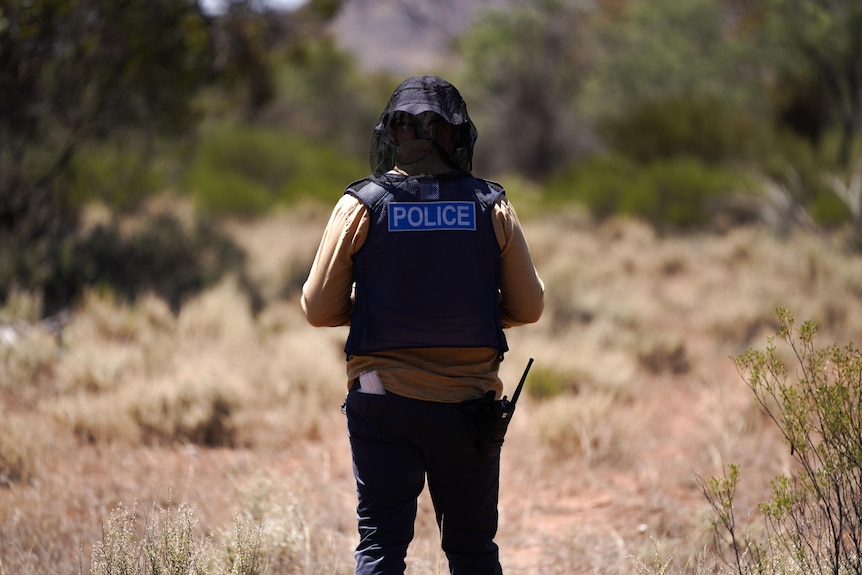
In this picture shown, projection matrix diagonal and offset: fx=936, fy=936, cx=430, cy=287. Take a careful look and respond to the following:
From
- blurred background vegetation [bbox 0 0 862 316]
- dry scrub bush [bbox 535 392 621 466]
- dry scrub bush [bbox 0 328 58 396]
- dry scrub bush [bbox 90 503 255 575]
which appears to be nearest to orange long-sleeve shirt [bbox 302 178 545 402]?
dry scrub bush [bbox 90 503 255 575]

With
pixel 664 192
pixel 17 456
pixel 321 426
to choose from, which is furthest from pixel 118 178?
pixel 17 456


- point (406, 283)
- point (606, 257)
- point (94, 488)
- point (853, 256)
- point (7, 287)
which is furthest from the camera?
point (606, 257)

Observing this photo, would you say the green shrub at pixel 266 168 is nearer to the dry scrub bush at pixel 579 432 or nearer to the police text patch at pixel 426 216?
the dry scrub bush at pixel 579 432

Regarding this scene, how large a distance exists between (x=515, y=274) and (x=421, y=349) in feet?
1.21

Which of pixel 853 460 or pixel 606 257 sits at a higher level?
pixel 606 257

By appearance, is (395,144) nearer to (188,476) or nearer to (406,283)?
(406,283)

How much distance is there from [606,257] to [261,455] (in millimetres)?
8225

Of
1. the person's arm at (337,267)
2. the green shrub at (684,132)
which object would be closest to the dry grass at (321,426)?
the person's arm at (337,267)

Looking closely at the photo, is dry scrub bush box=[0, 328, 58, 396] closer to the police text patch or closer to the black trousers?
the black trousers

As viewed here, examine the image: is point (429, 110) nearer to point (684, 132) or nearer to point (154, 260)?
point (154, 260)

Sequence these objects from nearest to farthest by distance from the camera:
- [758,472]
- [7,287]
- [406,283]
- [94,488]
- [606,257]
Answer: [406,283] → [94,488] → [758,472] → [7,287] → [606,257]

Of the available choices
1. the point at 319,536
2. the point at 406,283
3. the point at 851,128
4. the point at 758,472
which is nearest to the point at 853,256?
the point at 851,128

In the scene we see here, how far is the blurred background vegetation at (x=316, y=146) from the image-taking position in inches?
379

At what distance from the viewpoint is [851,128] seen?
48.4 ft
